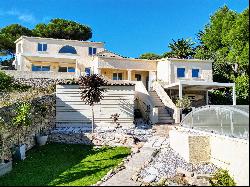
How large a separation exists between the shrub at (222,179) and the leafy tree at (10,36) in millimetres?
48804

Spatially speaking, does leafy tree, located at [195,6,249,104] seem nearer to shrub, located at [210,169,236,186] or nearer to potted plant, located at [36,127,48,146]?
potted plant, located at [36,127,48,146]

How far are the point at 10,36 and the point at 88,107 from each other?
34866 millimetres

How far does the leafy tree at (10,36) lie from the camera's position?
54469 mm

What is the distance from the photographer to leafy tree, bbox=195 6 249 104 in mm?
38344

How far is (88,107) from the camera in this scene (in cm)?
2655

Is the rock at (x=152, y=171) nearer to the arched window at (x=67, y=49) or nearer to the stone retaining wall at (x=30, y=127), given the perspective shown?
the stone retaining wall at (x=30, y=127)

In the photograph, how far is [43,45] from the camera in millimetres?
41812

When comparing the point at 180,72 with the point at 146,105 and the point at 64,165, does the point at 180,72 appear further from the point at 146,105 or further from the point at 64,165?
the point at 64,165

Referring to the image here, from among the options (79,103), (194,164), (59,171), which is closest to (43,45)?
(79,103)

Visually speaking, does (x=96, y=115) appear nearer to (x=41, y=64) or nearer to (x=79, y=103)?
(x=79, y=103)

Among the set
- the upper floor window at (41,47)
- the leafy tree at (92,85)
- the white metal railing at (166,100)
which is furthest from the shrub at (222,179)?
the upper floor window at (41,47)

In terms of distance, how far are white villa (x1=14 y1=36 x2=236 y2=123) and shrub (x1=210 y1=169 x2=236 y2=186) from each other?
15.3 metres

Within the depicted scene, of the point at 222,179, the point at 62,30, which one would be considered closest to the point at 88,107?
the point at 222,179

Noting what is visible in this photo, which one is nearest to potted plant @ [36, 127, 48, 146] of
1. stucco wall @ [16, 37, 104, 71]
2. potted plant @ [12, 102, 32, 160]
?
potted plant @ [12, 102, 32, 160]
